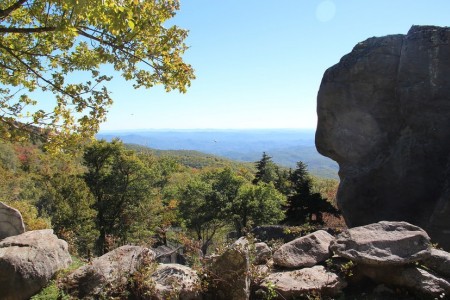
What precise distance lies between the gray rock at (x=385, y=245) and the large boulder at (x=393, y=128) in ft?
14.4

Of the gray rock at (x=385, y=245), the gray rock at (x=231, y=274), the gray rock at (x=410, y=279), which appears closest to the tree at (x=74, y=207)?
the gray rock at (x=231, y=274)

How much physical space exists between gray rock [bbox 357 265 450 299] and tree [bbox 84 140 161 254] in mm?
31179

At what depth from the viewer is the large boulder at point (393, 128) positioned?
1303 centimetres

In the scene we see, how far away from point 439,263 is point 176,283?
560cm

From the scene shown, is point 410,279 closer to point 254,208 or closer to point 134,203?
point 134,203

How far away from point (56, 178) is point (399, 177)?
30.4m

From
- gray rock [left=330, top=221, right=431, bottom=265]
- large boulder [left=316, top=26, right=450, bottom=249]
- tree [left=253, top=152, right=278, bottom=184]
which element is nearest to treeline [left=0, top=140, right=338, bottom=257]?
large boulder [left=316, top=26, right=450, bottom=249]

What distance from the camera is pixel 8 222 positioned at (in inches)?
436

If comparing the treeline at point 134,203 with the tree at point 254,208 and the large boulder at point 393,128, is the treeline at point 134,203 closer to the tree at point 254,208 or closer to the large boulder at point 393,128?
the tree at point 254,208

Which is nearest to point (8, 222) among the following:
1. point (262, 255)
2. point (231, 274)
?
point (231, 274)

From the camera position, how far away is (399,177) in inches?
537

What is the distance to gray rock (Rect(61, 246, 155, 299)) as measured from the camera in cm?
812

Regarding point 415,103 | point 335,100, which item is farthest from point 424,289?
point 335,100

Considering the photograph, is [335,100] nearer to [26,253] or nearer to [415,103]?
[415,103]
